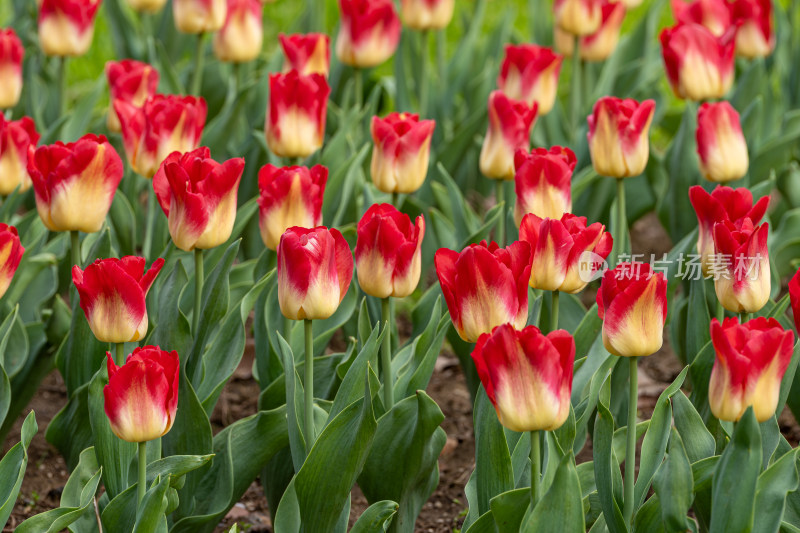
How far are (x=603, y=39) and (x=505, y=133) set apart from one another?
103 centimetres

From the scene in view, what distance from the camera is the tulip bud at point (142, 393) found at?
4.53 feet

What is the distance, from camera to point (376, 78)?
3461mm

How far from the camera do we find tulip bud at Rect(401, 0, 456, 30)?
3076 mm

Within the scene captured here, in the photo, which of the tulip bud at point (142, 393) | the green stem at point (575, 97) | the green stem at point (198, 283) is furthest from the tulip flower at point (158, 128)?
the green stem at point (575, 97)

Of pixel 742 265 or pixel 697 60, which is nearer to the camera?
pixel 742 265

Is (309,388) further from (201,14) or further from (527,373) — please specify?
(201,14)

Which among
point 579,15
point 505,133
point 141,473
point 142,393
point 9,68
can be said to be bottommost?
point 141,473

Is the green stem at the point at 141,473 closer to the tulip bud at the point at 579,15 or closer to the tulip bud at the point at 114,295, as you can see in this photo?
the tulip bud at the point at 114,295

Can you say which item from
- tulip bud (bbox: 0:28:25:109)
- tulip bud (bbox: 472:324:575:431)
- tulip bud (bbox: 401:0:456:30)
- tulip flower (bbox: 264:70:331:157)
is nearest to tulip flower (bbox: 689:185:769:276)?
tulip bud (bbox: 472:324:575:431)

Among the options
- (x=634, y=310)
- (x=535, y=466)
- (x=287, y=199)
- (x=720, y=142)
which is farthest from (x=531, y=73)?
(x=535, y=466)

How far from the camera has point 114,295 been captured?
156 cm

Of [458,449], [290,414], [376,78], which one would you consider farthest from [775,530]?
[376,78]

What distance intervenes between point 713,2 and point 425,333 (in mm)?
1539

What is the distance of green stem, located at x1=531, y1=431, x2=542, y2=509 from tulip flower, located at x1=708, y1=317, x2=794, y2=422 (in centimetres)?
23
